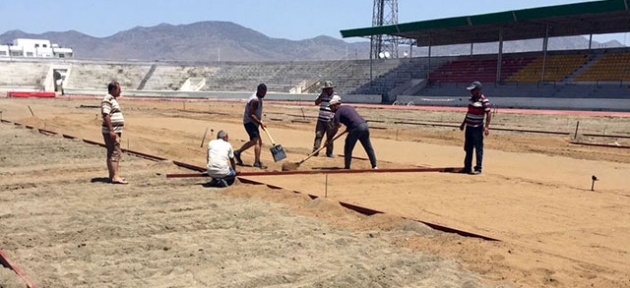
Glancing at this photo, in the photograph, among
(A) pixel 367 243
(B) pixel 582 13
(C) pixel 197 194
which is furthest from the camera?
(B) pixel 582 13

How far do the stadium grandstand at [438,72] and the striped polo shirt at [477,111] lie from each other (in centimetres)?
2414

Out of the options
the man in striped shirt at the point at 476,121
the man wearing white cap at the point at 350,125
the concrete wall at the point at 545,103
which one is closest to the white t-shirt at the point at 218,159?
the man wearing white cap at the point at 350,125

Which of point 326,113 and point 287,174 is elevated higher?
point 326,113

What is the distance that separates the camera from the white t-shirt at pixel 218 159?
873cm

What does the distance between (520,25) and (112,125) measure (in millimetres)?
36106

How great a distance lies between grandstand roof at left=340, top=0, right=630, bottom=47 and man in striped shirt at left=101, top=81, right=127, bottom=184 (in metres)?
31.2

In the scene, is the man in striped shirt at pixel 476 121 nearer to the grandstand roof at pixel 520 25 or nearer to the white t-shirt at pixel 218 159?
the white t-shirt at pixel 218 159

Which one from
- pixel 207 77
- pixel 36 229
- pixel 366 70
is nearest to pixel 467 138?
pixel 36 229

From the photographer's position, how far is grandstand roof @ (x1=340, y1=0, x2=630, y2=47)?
33.3 meters

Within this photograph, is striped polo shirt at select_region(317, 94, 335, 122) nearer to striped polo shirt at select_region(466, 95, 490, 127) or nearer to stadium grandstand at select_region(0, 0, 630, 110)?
striped polo shirt at select_region(466, 95, 490, 127)

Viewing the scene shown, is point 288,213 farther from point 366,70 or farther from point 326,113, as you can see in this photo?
point 366,70

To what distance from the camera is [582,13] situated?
33188 millimetres

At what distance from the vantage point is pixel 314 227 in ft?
21.2

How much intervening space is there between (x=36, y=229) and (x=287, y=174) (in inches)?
178
